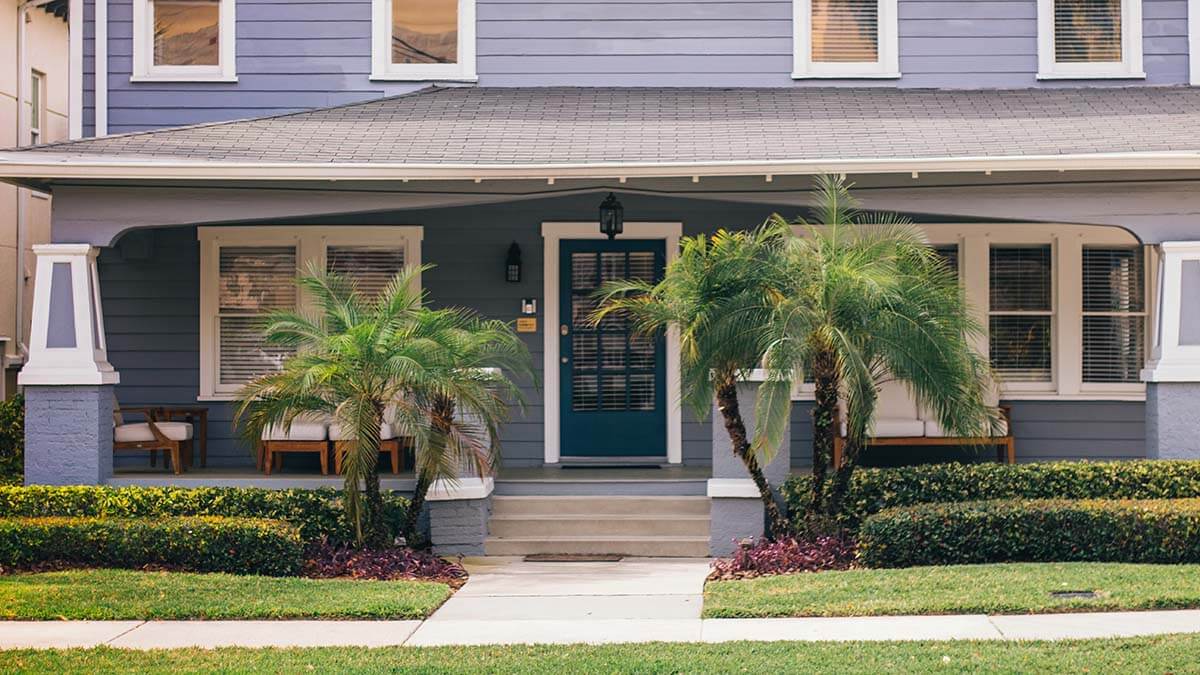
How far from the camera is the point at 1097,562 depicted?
9797mm

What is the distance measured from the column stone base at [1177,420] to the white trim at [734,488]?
3190 mm

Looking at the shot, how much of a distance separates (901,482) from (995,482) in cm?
69

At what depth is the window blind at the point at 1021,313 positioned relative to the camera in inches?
532

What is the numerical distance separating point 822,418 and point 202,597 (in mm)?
4572

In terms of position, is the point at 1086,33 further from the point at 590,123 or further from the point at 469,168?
the point at 469,168

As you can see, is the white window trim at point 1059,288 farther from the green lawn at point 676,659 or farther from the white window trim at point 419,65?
the green lawn at point 676,659

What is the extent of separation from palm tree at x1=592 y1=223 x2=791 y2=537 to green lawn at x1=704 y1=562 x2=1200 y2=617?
4.33ft

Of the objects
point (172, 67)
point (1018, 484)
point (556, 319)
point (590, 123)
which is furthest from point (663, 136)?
point (172, 67)

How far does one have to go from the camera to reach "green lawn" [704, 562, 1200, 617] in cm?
852

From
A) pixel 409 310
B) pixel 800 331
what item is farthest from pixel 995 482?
pixel 409 310

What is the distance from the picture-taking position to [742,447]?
1076 centimetres

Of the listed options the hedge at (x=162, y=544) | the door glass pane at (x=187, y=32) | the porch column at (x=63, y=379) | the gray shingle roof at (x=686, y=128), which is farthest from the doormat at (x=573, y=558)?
the door glass pane at (x=187, y=32)

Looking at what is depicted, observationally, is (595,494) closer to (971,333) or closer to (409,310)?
(409,310)

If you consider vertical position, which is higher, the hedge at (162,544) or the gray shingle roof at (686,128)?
the gray shingle roof at (686,128)
